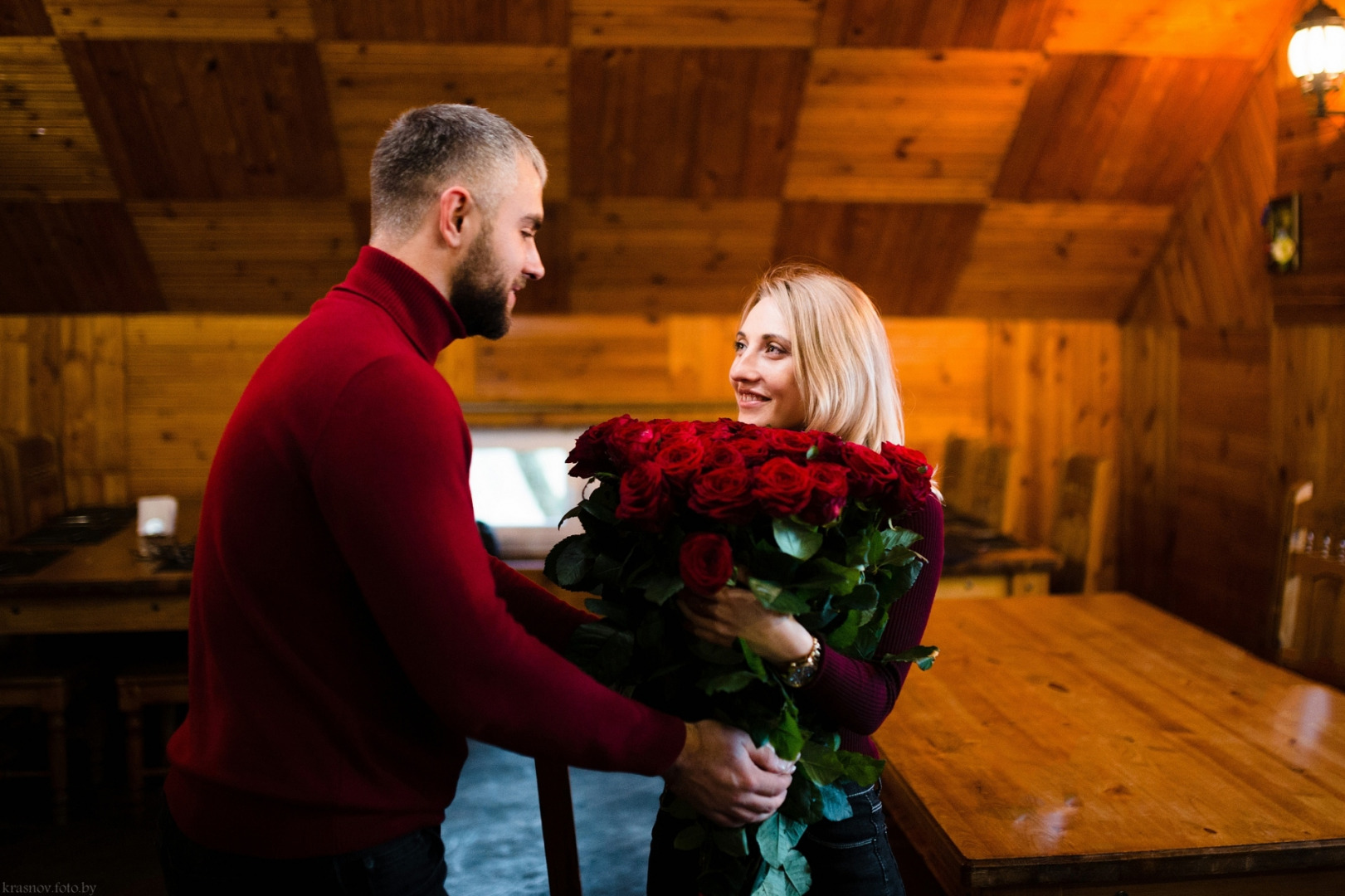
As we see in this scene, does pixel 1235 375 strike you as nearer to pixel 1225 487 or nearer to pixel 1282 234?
pixel 1225 487

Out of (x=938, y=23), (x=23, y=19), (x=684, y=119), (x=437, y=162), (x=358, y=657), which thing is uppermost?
(x=938, y=23)

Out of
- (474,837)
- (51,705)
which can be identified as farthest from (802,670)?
(51,705)

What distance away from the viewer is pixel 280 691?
3.82 feet

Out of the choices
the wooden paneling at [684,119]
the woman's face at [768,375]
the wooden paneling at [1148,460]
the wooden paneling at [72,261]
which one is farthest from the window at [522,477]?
the woman's face at [768,375]

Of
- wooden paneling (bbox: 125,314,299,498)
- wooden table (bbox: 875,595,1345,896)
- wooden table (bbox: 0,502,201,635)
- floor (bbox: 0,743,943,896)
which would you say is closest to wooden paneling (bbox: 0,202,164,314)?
wooden paneling (bbox: 125,314,299,498)

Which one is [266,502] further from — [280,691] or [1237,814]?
[1237,814]

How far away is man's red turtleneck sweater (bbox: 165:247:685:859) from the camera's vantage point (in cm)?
111

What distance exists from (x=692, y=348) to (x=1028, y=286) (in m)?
1.61

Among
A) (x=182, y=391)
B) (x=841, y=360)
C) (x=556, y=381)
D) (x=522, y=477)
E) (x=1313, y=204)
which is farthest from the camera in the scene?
(x=522, y=477)

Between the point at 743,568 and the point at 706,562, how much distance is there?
7 centimetres

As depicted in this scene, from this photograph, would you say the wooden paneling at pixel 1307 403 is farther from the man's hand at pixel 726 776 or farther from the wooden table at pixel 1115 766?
the man's hand at pixel 726 776

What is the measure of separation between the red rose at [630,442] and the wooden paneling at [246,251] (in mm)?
3459

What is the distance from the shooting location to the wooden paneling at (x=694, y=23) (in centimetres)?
382

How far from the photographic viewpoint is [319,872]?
1.15 metres
